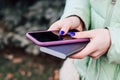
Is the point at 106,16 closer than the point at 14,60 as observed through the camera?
Yes

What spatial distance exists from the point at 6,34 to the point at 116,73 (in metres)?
3.26

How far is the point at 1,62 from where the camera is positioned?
471 centimetres

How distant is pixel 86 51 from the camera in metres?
1.64


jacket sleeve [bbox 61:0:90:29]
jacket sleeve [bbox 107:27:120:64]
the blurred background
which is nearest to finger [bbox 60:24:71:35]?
jacket sleeve [bbox 61:0:90:29]

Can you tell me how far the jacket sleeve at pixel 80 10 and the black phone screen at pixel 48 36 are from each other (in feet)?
0.60

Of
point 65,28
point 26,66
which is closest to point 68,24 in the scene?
point 65,28

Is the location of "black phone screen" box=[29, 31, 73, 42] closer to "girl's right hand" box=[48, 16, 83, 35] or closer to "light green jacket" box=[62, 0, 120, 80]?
"girl's right hand" box=[48, 16, 83, 35]

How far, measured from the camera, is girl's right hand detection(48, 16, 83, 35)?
1.81 meters

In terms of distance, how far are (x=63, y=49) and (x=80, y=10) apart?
394 millimetres

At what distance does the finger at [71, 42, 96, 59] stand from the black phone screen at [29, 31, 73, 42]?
0.11m

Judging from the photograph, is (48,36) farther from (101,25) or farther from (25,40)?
(25,40)

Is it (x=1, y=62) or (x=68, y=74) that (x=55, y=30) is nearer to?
(x=68, y=74)

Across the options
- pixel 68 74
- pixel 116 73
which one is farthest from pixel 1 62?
pixel 116 73

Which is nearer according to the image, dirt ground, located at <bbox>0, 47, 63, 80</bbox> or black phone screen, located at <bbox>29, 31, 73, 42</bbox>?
black phone screen, located at <bbox>29, 31, 73, 42</bbox>
